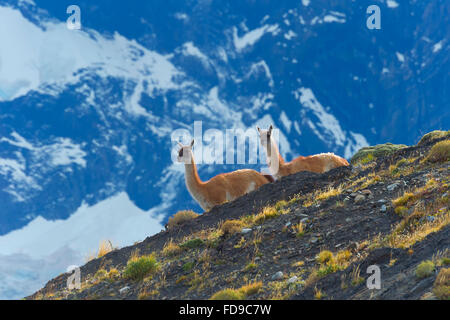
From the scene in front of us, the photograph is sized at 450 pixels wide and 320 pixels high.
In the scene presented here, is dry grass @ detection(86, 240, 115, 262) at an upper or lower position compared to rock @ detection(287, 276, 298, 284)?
upper

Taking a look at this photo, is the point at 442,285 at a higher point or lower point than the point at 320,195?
lower

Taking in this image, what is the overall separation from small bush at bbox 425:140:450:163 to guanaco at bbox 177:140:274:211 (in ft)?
19.6

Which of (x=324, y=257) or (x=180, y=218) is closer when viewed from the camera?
(x=324, y=257)

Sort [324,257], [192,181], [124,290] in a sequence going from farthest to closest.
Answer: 1. [192,181]
2. [124,290]
3. [324,257]

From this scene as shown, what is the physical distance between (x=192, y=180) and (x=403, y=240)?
371 inches

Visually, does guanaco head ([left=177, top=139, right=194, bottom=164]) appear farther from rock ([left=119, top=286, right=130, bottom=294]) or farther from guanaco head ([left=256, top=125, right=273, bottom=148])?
rock ([left=119, top=286, right=130, bottom=294])

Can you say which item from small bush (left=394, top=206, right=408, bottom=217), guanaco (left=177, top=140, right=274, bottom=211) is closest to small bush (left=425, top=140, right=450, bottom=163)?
small bush (left=394, top=206, right=408, bottom=217)

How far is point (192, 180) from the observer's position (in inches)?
779

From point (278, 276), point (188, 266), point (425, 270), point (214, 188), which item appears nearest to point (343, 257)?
point (278, 276)

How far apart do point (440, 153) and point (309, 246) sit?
6.65 m

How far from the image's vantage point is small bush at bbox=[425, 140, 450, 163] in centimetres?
1723

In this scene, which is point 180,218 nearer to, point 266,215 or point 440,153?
point 266,215

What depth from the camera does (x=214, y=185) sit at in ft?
65.4
